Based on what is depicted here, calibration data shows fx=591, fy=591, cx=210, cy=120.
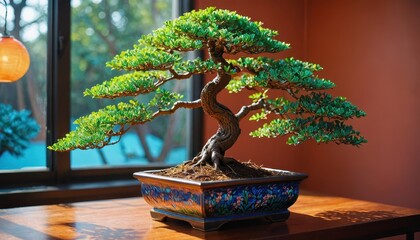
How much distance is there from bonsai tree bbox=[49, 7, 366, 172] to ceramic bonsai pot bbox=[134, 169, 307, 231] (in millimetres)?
138

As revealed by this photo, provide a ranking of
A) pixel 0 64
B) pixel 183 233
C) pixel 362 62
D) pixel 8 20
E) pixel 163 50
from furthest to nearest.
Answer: pixel 362 62 < pixel 8 20 < pixel 0 64 < pixel 163 50 < pixel 183 233

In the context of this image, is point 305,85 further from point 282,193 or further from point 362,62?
point 362,62

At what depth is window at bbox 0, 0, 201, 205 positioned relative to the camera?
2.92m

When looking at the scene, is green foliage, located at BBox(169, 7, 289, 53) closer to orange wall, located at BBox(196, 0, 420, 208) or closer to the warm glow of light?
the warm glow of light

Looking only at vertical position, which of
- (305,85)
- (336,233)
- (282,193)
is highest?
(305,85)

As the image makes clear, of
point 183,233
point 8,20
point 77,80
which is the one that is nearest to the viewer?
point 183,233

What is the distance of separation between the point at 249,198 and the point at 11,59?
122 centimetres

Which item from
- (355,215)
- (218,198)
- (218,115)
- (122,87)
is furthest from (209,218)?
(355,215)

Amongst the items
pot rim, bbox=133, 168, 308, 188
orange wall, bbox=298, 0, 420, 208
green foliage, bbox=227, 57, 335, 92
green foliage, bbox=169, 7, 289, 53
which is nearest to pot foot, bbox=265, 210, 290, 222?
pot rim, bbox=133, 168, 308, 188

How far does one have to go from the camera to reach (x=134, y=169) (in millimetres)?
3223

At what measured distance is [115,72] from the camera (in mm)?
3273

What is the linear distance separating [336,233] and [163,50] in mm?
791

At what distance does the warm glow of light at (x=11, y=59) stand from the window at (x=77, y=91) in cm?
46

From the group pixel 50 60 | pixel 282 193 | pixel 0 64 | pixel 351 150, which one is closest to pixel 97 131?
pixel 282 193
